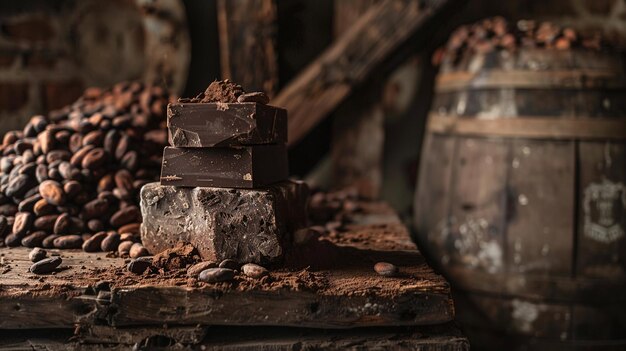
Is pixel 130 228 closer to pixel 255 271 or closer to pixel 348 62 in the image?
pixel 255 271

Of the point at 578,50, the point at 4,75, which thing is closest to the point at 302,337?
the point at 578,50

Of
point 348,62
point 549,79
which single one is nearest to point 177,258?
point 549,79

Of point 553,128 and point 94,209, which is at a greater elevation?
point 553,128

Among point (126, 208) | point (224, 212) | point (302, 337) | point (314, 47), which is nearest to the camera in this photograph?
point (302, 337)

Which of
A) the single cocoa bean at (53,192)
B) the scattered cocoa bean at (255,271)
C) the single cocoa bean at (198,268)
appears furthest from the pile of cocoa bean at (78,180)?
the scattered cocoa bean at (255,271)

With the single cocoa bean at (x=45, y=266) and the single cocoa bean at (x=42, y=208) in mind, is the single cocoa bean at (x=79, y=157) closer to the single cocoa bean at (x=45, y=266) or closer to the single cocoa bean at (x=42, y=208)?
the single cocoa bean at (x=42, y=208)

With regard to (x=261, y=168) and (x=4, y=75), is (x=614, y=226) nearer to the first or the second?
(x=261, y=168)
